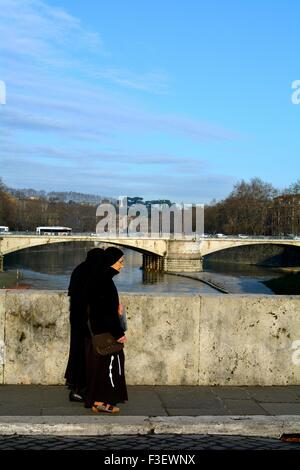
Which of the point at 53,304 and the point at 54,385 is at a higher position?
the point at 53,304

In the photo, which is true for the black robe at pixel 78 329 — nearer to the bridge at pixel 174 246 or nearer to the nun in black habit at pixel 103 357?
the nun in black habit at pixel 103 357

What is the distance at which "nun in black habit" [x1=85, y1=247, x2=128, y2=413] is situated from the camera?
5984 mm

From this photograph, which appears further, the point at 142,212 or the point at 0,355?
the point at 142,212

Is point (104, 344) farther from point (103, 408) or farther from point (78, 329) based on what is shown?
point (103, 408)

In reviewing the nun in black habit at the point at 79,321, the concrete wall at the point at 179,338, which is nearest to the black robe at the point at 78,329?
the nun in black habit at the point at 79,321

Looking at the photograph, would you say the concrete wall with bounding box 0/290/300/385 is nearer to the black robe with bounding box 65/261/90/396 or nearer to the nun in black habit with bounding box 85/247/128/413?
the black robe with bounding box 65/261/90/396

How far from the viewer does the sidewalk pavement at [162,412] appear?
559 centimetres

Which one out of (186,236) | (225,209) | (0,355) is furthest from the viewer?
(225,209)

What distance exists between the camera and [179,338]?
7273 millimetres

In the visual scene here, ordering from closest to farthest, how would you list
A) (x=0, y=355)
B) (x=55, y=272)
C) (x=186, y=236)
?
(x=0, y=355) → (x=55, y=272) → (x=186, y=236)

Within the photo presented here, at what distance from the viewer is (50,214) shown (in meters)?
162
